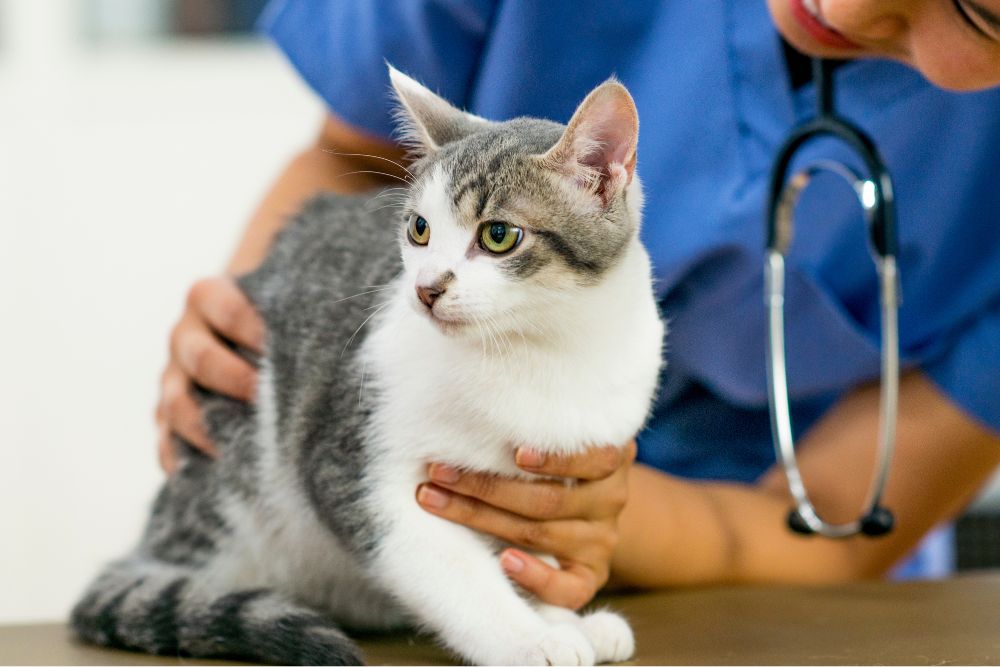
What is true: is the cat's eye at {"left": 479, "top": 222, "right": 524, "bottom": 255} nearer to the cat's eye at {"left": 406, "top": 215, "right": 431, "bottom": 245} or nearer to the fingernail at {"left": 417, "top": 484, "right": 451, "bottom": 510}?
the cat's eye at {"left": 406, "top": 215, "right": 431, "bottom": 245}

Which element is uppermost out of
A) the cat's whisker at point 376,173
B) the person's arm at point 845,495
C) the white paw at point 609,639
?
the cat's whisker at point 376,173

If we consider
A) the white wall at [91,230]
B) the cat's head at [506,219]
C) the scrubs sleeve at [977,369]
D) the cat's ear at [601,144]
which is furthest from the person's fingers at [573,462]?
the white wall at [91,230]

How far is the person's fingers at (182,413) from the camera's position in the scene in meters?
1.17

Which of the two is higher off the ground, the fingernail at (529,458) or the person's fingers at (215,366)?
the person's fingers at (215,366)

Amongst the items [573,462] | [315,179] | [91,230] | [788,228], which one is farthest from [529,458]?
[91,230]

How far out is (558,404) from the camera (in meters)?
0.92

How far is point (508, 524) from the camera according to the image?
99cm

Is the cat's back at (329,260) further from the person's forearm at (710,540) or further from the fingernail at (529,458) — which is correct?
the person's forearm at (710,540)

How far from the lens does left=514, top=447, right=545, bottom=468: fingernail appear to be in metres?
0.94

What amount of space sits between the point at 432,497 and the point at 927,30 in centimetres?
57

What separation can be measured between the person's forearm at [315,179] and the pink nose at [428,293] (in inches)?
15.2

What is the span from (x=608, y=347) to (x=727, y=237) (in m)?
0.43

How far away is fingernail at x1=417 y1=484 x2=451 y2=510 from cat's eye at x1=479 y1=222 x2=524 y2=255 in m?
0.24

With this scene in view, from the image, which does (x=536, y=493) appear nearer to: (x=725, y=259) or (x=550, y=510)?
(x=550, y=510)
